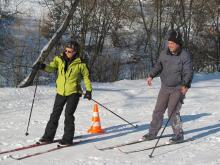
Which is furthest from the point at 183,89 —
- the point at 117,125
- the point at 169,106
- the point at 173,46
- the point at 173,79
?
the point at 117,125

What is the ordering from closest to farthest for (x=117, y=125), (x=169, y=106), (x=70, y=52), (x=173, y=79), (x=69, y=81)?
(x=70, y=52) → (x=69, y=81) → (x=173, y=79) → (x=169, y=106) → (x=117, y=125)

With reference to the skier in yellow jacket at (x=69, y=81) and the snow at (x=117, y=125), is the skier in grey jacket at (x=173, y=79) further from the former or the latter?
the skier in yellow jacket at (x=69, y=81)

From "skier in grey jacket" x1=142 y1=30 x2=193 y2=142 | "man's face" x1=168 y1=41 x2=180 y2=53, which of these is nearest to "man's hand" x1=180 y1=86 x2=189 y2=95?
"skier in grey jacket" x1=142 y1=30 x2=193 y2=142

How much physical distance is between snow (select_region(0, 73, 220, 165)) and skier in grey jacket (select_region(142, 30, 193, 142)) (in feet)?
1.05

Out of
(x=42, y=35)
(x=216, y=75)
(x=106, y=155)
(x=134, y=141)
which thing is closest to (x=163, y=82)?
(x=134, y=141)

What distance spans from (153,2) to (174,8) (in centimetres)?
117

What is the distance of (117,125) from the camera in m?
8.73

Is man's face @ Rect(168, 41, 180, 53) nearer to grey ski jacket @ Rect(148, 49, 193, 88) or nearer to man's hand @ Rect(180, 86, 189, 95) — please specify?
grey ski jacket @ Rect(148, 49, 193, 88)

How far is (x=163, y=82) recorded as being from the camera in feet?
23.8

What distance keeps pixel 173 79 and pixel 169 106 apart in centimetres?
44

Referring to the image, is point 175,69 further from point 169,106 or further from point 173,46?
point 169,106

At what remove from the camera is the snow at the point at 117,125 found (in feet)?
21.0

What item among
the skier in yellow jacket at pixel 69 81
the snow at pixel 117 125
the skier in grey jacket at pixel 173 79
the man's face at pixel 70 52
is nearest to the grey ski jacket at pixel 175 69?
the skier in grey jacket at pixel 173 79

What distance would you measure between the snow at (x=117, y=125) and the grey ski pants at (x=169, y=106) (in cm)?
27
